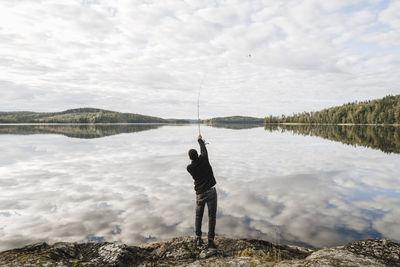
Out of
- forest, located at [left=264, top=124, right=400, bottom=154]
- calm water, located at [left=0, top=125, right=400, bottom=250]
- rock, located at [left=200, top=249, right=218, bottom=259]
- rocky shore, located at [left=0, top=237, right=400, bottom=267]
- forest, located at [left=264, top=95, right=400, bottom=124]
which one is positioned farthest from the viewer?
forest, located at [left=264, top=95, right=400, bottom=124]

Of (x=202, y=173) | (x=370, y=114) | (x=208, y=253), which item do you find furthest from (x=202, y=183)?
(x=370, y=114)

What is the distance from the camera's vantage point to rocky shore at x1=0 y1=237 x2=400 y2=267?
18.6 feet

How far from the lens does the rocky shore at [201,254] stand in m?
5.66

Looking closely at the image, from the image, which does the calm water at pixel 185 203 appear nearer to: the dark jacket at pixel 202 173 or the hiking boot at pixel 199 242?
the hiking boot at pixel 199 242

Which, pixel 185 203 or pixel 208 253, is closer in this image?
pixel 208 253

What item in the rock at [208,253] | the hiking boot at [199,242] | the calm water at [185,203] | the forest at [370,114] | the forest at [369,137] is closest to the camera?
the rock at [208,253]

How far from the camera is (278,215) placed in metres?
11.8

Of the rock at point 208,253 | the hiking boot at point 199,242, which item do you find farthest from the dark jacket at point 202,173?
the rock at point 208,253

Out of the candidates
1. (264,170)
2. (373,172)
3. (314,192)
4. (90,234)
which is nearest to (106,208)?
(90,234)

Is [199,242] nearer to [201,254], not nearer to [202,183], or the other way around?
[201,254]

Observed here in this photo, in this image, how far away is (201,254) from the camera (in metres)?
7.32

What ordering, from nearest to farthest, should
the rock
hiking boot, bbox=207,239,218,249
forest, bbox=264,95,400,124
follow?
the rock
hiking boot, bbox=207,239,218,249
forest, bbox=264,95,400,124

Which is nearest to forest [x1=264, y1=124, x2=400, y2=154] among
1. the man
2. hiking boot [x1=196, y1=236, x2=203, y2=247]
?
the man

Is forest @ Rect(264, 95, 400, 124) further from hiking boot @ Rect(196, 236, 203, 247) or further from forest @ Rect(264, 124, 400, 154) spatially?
hiking boot @ Rect(196, 236, 203, 247)
